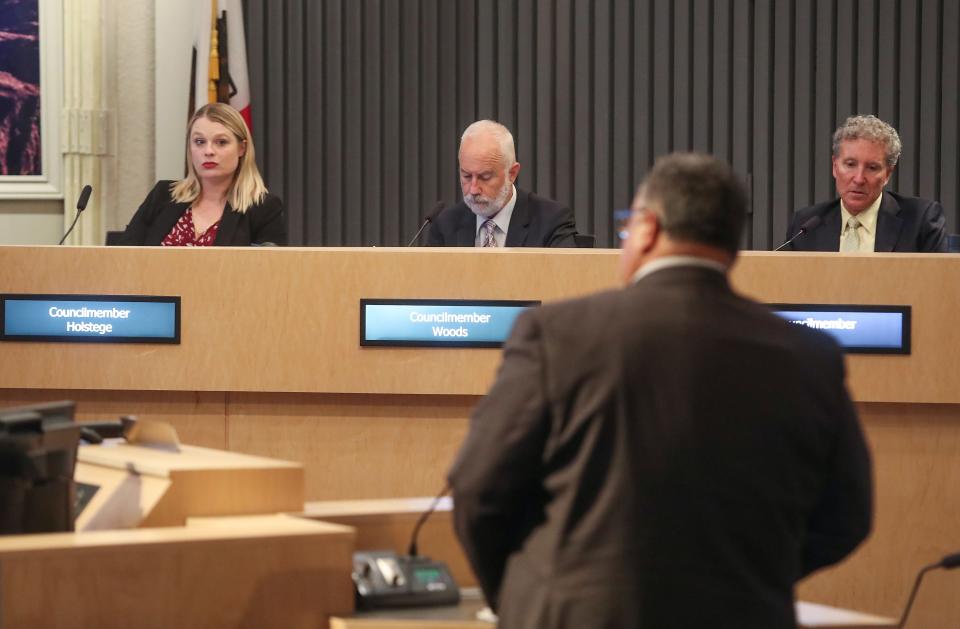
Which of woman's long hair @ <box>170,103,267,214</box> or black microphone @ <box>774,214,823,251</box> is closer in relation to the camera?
black microphone @ <box>774,214,823,251</box>

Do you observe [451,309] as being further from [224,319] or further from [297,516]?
[297,516]

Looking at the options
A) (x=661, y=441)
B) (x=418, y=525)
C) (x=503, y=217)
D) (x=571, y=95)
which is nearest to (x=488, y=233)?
(x=503, y=217)

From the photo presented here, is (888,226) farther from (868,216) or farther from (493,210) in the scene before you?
(493,210)

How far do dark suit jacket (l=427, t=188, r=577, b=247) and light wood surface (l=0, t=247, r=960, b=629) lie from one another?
3.51ft

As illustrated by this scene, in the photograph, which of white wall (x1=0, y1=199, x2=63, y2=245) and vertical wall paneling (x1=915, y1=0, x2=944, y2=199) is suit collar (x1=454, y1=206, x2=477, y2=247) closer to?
white wall (x1=0, y1=199, x2=63, y2=245)

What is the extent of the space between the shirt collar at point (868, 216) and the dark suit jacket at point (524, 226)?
1.01 m

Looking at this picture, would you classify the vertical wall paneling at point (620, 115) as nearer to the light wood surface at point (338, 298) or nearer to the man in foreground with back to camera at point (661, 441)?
the light wood surface at point (338, 298)

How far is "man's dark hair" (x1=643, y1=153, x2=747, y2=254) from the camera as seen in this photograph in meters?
2.09

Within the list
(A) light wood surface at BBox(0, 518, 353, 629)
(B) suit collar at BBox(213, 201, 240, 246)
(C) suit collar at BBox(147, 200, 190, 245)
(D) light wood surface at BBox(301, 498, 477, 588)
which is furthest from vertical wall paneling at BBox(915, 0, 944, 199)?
(A) light wood surface at BBox(0, 518, 353, 629)

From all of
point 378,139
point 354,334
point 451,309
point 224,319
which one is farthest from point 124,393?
point 378,139

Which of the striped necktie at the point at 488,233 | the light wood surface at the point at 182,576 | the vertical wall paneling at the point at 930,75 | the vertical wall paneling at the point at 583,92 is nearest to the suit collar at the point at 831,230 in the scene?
the striped necktie at the point at 488,233

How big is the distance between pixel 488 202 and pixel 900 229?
1.51 metres

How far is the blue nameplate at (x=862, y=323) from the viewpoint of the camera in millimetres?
4262

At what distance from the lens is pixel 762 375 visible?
205cm
